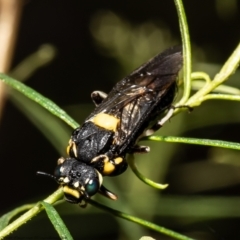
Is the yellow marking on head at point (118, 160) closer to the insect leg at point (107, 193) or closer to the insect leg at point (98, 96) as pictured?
the insect leg at point (107, 193)

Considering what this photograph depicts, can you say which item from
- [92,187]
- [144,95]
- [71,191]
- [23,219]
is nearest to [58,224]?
[23,219]

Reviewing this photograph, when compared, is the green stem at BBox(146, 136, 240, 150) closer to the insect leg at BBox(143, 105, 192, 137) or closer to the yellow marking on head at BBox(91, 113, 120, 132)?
the insect leg at BBox(143, 105, 192, 137)

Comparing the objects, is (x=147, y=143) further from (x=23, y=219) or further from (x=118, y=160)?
(x=23, y=219)

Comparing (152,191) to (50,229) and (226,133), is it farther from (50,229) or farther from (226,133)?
(226,133)

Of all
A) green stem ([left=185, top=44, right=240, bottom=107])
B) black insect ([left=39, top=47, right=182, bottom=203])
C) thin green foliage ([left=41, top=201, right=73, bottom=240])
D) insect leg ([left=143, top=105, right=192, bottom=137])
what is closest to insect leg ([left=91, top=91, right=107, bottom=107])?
black insect ([left=39, top=47, right=182, bottom=203])

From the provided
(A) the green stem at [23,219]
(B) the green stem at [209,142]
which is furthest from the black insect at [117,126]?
(B) the green stem at [209,142]

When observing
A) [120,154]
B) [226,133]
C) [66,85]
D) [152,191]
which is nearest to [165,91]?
[120,154]
